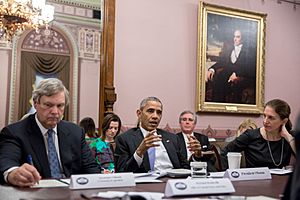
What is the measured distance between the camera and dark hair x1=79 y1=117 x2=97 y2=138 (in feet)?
18.0

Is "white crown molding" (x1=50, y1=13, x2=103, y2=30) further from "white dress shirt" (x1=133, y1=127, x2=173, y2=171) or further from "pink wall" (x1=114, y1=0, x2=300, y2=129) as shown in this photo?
"white dress shirt" (x1=133, y1=127, x2=173, y2=171)

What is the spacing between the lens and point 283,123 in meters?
3.78

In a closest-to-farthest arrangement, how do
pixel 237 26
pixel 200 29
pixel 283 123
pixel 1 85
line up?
pixel 283 123, pixel 1 85, pixel 200 29, pixel 237 26

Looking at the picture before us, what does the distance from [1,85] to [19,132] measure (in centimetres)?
315

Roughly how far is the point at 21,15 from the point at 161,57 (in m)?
1.99

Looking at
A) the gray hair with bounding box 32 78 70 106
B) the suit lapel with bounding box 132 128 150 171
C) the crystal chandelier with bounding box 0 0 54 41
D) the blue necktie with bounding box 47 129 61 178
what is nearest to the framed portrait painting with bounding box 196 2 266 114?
the crystal chandelier with bounding box 0 0 54 41

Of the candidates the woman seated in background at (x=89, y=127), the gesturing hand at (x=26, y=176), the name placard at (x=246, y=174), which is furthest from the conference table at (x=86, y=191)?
the woman seated in background at (x=89, y=127)

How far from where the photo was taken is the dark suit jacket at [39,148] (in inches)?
99.6

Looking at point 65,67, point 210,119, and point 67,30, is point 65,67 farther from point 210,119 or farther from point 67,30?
point 210,119

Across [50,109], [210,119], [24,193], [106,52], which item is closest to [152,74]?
[106,52]

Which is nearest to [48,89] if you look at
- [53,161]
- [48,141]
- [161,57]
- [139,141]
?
[48,141]

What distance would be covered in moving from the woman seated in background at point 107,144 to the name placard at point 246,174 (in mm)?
2136

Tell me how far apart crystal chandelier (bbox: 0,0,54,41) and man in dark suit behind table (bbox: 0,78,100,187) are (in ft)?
9.44

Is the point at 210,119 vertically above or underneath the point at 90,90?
underneath
